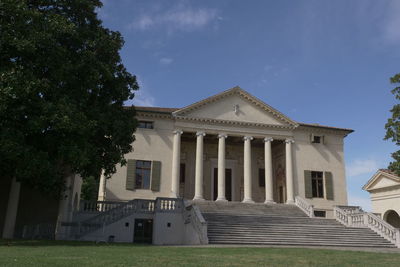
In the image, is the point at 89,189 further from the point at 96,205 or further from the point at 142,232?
the point at 142,232

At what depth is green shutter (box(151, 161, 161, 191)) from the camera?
2753 cm

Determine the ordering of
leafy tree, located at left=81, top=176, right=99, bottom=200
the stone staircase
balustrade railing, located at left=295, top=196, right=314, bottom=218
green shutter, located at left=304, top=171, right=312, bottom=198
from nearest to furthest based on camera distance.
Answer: the stone staircase, balustrade railing, located at left=295, top=196, right=314, bottom=218, green shutter, located at left=304, top=171, right=312, bottom=198, leafy tree, located at left=81, top=176, right=99, bottom=200

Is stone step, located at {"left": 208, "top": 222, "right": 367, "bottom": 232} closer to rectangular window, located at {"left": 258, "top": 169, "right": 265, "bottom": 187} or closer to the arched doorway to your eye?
rectangular window, located at {"left": 258, "top": 169, "right": 265, "bottom": 187}

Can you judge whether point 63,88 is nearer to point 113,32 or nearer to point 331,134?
point 113,32

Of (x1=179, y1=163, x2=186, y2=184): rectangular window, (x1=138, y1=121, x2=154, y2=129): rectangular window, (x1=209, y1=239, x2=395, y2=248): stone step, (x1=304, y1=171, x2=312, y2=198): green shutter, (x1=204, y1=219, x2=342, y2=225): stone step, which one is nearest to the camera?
(x1=209, y1=239, x2=395, y2=248): stone step

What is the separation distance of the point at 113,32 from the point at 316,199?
69.3 feet

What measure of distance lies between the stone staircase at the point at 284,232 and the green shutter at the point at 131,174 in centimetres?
771

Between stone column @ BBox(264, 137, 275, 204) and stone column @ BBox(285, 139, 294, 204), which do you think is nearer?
stone column @ BBox(264, 137, 275, 204)

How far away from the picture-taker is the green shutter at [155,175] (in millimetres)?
27531

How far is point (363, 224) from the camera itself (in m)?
22.9

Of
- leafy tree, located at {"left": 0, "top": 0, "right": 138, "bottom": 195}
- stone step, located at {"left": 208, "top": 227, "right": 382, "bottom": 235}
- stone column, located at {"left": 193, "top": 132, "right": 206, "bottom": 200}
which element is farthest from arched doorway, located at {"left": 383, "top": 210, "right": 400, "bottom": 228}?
leafy tree, located at {"left": 0, "top": 0, "right": 138, "bottom": 195}

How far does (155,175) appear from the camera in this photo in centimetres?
2772

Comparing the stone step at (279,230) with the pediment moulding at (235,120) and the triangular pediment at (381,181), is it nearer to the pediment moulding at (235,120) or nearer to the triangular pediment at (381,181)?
the triangular pediment at (381,181)

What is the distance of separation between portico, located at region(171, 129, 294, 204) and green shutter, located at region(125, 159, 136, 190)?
2981mm
